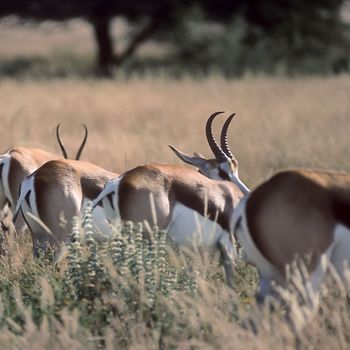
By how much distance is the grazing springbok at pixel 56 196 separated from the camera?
6.09 meters

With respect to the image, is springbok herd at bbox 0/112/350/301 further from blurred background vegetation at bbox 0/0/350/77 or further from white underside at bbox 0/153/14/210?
blurred background vegetation at bbox 0/0/350/77

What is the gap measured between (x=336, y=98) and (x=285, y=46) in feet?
35.9

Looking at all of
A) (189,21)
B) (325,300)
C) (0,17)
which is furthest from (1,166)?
(0,17)

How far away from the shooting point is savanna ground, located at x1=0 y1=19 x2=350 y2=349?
425 cm

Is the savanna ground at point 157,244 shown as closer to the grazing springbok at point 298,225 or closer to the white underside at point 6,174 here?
the grazing springbok at point 298,225

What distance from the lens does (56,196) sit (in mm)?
6141

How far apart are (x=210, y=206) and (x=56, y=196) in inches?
36.5

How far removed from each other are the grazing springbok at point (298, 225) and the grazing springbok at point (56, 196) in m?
1.89

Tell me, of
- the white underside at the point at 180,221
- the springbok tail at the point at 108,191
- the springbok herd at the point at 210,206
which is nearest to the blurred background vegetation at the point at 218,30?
the springbok herd at the point at 210,206

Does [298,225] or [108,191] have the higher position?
[298,225]

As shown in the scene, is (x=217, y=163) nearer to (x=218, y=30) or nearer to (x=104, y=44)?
(x=218, y=30)

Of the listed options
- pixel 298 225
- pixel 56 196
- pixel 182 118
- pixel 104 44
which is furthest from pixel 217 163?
pixel 104 44

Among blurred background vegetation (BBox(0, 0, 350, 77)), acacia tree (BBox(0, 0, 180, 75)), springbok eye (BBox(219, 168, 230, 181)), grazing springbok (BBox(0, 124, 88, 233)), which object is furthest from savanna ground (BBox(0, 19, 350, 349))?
acacia tree (BBox(0, 0, 180, 75))

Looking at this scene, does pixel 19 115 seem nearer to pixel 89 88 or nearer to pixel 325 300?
pixel 89 88
